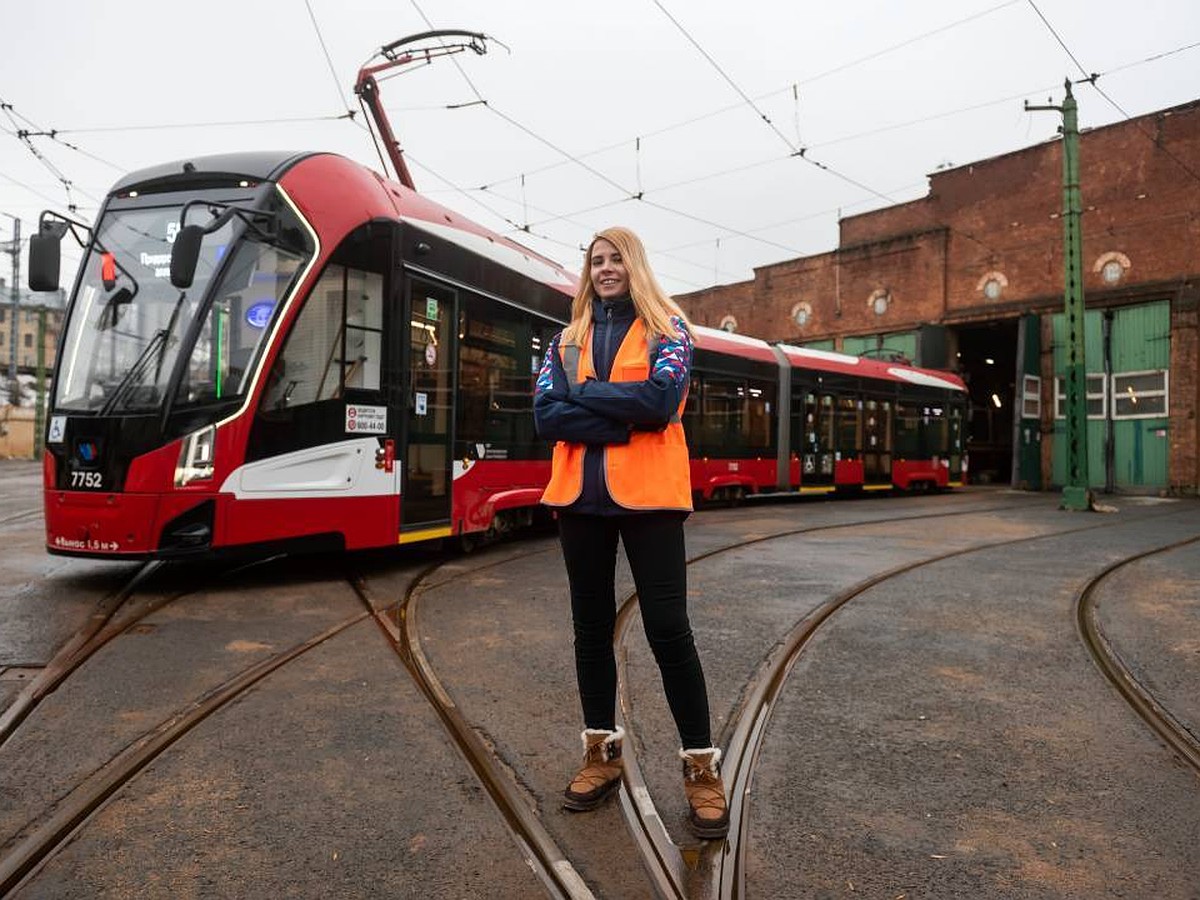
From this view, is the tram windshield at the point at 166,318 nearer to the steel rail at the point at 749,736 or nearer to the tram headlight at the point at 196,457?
the tram headlight at the point at 196,457

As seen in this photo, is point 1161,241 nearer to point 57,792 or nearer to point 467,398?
point 467,398

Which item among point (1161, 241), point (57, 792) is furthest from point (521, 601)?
point (1161, 241)

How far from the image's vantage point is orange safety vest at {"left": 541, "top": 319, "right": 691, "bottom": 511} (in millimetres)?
2520

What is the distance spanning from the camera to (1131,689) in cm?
394

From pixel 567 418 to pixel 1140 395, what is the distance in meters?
25.1

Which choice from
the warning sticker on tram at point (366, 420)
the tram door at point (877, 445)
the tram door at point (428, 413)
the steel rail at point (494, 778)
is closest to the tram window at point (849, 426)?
the tram door at point (877, 445)

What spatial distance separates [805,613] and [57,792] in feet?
13.4

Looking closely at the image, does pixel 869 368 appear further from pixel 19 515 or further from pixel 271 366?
pixel 19 515

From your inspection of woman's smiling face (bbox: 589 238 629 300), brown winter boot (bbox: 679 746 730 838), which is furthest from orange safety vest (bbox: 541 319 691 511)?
brown winter boot (bbox: 679 746 730 838)

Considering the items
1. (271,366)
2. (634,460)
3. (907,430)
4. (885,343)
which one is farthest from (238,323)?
(885,343)

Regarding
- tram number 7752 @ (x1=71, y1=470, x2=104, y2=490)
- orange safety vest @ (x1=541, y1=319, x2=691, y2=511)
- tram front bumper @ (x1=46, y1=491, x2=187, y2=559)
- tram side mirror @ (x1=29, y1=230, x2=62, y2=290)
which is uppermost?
tram side mirror @ (x1=29, y1=230, x2=62, y2=290)

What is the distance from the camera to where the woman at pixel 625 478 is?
2.52m

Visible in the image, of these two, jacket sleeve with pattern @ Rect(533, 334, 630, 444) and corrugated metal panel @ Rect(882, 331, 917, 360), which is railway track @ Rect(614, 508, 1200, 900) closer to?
jacket sleeve with pattern @ Rect(533, 334, 630, 444)

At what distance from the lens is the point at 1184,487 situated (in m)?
21.9
